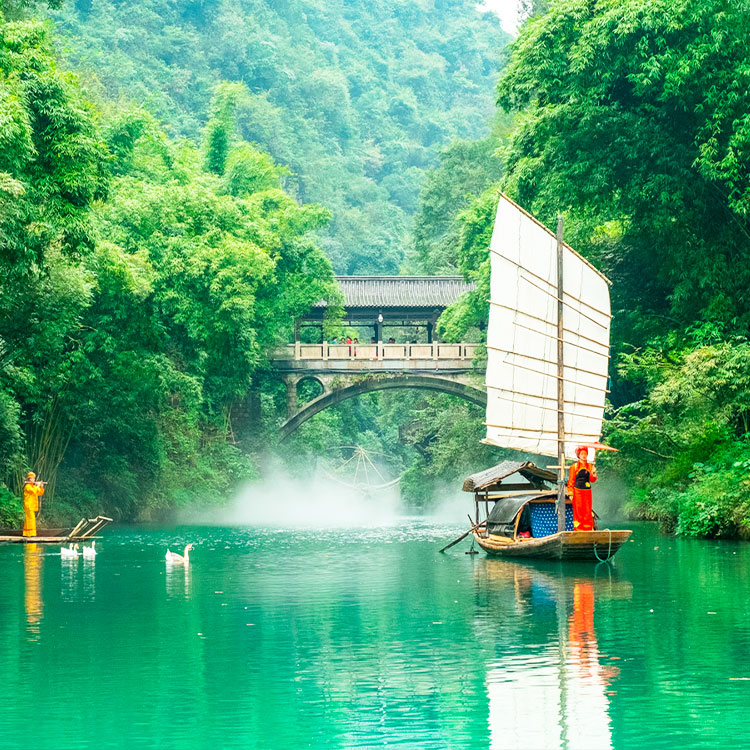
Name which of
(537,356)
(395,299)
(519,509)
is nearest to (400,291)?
(395,299)

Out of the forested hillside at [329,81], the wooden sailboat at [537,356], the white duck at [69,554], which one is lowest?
the white duck at [69,554]

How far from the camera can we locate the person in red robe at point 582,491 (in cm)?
1634

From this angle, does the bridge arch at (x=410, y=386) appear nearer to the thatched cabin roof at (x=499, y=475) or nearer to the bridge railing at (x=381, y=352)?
the bridge railing at (x=381, y=352)

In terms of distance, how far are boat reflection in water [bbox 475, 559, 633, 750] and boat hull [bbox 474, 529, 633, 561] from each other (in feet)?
5.86

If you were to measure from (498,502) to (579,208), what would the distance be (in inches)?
306

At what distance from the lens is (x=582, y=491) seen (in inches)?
651

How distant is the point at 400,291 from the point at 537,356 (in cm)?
2292

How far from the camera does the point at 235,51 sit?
77.1 meters

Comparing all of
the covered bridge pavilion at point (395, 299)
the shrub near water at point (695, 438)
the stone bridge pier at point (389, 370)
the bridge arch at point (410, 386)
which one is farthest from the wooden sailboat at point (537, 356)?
the covered bridge pavilion at point (395, 299)

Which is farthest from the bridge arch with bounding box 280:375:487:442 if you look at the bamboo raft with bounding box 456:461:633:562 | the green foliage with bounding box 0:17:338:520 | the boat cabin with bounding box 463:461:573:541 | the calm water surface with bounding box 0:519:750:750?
the calm water surface with bounding box 0:519:750:750

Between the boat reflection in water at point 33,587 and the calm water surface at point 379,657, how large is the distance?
54 mm

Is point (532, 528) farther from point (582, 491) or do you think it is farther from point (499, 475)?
point (582, 491)

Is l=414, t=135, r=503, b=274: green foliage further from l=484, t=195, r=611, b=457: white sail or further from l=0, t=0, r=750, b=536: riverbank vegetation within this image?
l=484, t=195, r=611, b=457: white sail

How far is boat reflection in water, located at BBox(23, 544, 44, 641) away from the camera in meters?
11.1
